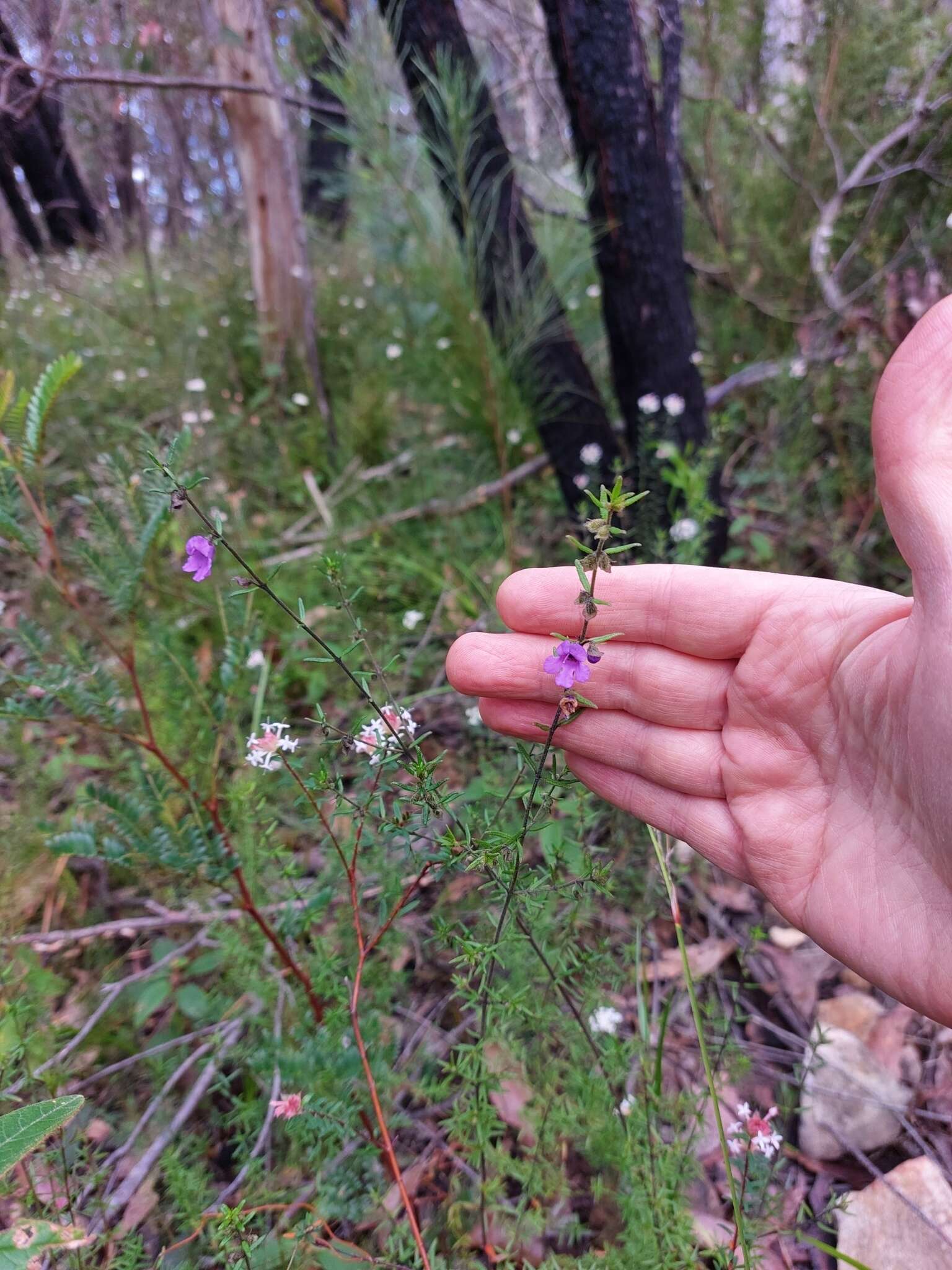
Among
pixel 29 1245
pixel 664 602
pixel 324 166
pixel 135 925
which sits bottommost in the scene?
pixel 135 925

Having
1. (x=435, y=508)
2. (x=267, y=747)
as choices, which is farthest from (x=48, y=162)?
(x=267, y=747)

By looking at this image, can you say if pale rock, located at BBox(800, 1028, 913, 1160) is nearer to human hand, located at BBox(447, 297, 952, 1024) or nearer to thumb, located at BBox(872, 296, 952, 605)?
human hand, located at BBox(447, 297, 952, 1024)

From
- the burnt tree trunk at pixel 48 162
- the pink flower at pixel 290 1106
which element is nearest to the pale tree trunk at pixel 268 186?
the burnt tree trunk at pixel 48 162

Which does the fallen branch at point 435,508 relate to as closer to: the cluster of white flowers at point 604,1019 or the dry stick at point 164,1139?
the dry stick at point 164,1139

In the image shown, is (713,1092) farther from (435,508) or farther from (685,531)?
(435,508)

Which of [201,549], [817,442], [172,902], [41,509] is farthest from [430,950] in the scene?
[817,442]

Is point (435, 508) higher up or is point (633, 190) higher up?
point (633, 190)

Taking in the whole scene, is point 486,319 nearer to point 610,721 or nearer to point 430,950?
point 610,721
